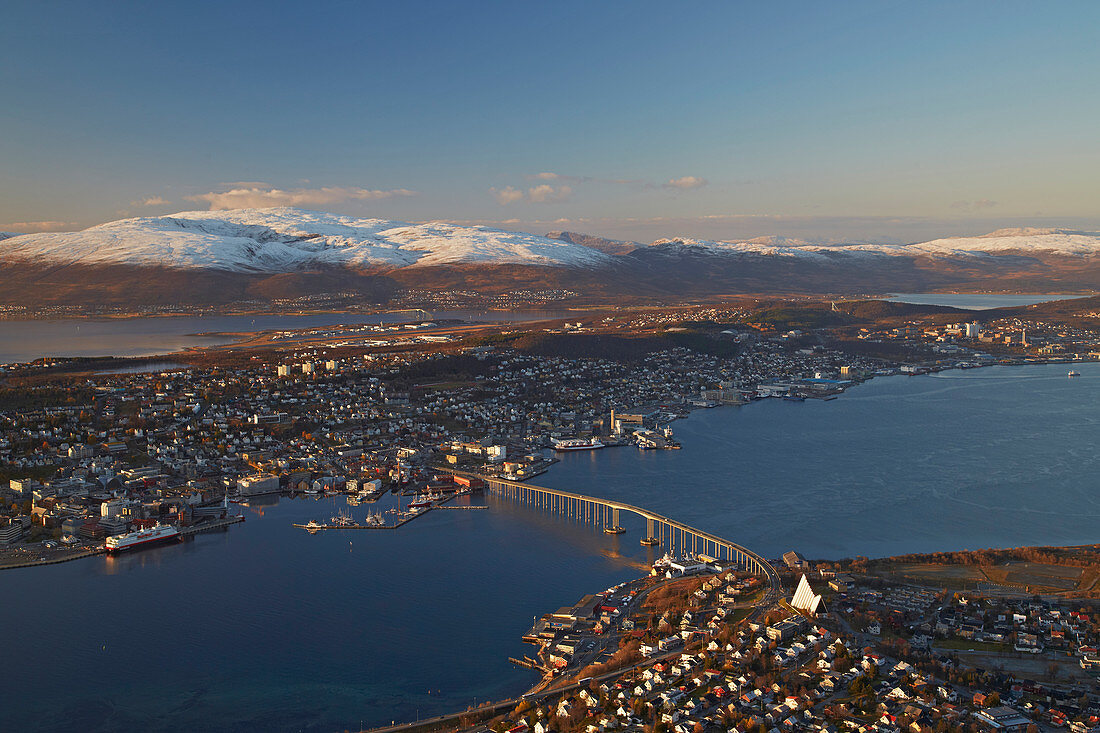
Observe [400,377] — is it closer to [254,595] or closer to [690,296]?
[254,595]

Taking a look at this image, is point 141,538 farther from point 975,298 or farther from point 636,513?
point 975,298

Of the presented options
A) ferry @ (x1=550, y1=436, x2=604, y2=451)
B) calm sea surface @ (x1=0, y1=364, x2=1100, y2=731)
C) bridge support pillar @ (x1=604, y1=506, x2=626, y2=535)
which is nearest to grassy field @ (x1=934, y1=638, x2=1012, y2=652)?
calm sea surface @ (x1=0, y1=364, x2=1100, y2=731)

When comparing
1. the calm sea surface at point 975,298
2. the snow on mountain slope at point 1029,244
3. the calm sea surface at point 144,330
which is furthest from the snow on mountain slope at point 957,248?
the calm sea surface at point 144,330

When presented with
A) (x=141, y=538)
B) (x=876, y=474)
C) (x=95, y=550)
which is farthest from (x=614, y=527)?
(x=95, y=550)

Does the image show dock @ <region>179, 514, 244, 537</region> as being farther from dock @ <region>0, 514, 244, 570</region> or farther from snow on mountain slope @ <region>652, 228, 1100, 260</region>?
snow on mountain slope @ <region>652, 228, 1100, 260</region>

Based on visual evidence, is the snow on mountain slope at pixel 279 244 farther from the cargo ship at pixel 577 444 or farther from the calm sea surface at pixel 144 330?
the cargo ship at pixel 577 444

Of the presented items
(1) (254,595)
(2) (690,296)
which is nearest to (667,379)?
(1) (254,595)
